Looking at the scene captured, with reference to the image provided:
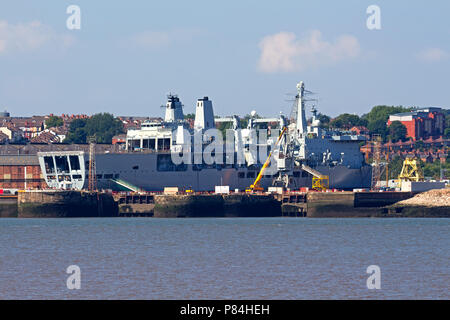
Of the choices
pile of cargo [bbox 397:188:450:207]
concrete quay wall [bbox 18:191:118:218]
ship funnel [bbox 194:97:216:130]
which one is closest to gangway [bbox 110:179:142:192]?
concrete quay wall [bbox 18:191:118:218]

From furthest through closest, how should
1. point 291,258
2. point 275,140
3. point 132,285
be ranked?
point 275,140 → point 291,258 → point 132,285

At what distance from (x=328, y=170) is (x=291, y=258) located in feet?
198

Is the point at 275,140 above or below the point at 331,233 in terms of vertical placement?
above

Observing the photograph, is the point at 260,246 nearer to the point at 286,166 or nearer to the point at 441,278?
the point at 441,278

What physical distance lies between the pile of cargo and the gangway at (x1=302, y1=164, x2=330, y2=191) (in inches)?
573

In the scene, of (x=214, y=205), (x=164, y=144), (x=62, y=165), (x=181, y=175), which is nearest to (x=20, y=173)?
(x=62, y=165)

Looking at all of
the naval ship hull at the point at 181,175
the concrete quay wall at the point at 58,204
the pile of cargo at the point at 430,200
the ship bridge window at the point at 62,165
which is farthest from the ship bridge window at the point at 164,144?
the pile of cargo at the point at 430,200

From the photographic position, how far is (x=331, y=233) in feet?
270

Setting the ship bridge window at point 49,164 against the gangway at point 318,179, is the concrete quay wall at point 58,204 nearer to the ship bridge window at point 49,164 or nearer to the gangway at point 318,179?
the ship bridge window at point 49,164

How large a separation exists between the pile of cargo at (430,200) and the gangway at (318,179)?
1456 cm

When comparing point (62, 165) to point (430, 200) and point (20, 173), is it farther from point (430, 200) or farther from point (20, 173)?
point (430, 200)

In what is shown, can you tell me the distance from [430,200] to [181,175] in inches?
1067

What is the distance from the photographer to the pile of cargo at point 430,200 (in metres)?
102
